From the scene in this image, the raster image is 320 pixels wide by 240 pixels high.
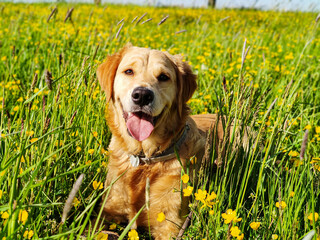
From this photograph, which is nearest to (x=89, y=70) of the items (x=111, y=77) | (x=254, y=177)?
(x=111, y=77)

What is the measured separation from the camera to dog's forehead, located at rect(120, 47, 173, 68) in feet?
8.34

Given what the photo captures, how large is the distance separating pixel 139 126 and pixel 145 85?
32cm

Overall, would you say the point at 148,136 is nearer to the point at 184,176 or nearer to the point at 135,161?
the point at 135,161

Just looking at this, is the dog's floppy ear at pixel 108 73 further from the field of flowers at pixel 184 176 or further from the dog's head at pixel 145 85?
the field of flowers at pixel 184 176

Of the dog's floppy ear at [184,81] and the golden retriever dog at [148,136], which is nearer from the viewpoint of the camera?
the golden retriever dog at [148,136]

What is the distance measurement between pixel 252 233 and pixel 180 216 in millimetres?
621

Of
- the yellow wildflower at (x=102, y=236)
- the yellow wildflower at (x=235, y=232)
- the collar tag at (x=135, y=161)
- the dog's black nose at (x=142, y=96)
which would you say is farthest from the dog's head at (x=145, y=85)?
the yellow wildflower at (x=235, y=232)

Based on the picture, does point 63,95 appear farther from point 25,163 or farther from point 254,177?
point 254,177

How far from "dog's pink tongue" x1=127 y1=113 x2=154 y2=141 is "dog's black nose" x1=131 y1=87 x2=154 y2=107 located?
17 centimetres

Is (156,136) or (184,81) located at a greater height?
(184,81)

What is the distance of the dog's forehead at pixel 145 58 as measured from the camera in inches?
100

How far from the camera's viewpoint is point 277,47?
5863 mm

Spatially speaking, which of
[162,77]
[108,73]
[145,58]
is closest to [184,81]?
[162,77]

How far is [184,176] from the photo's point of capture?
170cm
